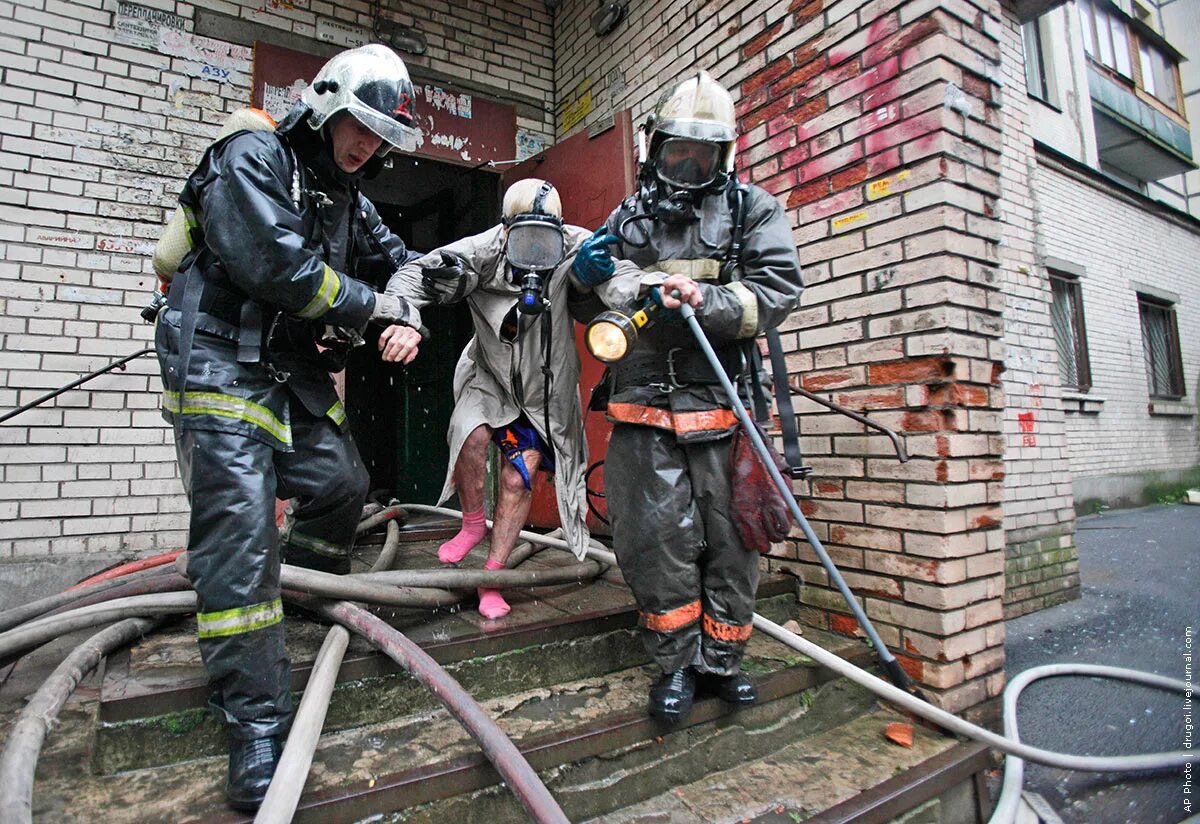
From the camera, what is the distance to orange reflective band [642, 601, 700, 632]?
207 cm

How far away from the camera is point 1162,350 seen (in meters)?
9.72

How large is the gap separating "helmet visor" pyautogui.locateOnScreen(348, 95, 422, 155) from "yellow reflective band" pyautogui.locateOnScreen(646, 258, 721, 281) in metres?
0.95

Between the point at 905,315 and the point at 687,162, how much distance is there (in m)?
1.28

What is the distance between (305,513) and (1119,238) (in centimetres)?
1060

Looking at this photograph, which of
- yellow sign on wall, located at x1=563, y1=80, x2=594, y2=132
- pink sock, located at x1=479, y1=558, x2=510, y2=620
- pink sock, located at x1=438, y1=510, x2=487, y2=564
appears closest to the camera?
pink sock, located at x1=479, y1=558, x2=510, y2=620

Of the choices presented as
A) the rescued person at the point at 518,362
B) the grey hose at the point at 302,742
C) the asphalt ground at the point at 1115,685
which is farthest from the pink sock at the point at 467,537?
the asphalt ground at the point at 1115,685

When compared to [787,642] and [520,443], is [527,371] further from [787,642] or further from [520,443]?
[787,642]

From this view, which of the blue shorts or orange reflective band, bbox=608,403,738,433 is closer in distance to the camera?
orange reflective band, bbox=608,403,738,433

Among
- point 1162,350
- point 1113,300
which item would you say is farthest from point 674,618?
point 1162,350

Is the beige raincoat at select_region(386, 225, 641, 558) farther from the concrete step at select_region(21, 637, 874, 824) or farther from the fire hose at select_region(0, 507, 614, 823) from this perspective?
the concrete step at select_region(21, 637, 874, 824)

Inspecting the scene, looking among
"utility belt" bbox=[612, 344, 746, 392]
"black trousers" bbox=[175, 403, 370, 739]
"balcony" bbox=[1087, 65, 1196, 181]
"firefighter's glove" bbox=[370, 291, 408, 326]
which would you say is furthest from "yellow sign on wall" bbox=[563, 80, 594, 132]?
"balcony" bbox=[1087, 65, 1196, 181]

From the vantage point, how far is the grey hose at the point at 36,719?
1.35 metres

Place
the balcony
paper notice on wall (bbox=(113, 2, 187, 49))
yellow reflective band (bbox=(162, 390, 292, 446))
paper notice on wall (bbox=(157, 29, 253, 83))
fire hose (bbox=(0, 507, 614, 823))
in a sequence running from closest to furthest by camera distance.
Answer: fire hose (bbox=(0, 507, 614, 823))
yellow reflective band (bbox=(162, 390, 292, 446))
paper notice on wall (bbox=(113, 2, 187, 49))
paper notice on wall (bbox=(157, 29, 253, 83))
the balcony

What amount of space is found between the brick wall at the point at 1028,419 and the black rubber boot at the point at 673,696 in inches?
124
